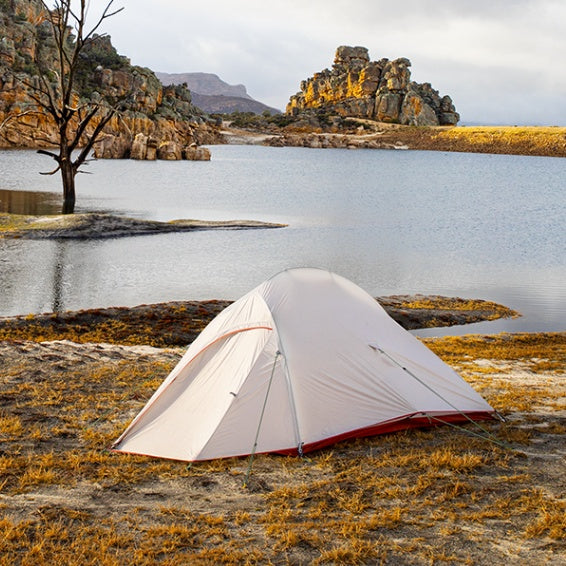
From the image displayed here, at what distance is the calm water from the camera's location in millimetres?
19062

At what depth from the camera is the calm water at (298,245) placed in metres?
19.1

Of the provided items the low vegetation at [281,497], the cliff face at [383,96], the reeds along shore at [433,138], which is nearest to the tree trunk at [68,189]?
the low vegetation at [281,497]

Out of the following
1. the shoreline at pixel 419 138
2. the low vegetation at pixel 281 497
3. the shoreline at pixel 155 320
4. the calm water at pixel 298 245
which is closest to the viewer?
the low vegetation at pixel 281 497

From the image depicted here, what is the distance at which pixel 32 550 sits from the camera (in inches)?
203

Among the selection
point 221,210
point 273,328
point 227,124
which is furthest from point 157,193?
point 227,124

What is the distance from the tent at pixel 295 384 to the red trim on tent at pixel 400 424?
0.04 ft

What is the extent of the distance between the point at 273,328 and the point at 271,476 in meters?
1.73

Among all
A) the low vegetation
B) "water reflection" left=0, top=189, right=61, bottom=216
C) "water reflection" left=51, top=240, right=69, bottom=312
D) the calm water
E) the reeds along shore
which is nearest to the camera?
the low vegetation

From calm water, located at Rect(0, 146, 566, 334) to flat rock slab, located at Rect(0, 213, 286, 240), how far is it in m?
1.19

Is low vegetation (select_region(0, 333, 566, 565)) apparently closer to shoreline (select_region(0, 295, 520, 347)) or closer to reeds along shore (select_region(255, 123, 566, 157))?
shoreline (select_region(0, 295, 520, 347))

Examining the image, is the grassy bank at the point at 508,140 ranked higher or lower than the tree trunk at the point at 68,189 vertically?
higher

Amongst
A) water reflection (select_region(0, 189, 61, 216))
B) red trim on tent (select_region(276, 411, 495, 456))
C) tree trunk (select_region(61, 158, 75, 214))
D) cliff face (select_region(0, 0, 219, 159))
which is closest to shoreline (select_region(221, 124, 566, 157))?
cliff face (select_region(0, 0, 219, 159))

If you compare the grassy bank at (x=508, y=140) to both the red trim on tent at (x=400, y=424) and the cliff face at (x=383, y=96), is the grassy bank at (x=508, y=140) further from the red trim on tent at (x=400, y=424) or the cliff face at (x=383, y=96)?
the red trim on tent at (x=400, y=424)

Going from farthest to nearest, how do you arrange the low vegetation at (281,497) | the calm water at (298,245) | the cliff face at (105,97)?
the cliff face at (105,97) < the calm water at (298,245) < the low vegetation at (281,497)
